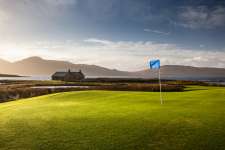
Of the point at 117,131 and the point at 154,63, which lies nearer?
the point at 117,131

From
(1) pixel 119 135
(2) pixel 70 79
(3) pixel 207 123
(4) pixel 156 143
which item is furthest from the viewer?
(2) pixel 70 79

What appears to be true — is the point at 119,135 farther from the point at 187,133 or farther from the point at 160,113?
the point at 160,113

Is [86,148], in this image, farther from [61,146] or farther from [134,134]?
[134,134]

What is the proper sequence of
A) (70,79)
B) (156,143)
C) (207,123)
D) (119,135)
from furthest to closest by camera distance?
(70,79), (207,123), (119,135), (156,143)

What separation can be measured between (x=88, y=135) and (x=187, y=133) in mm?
4106

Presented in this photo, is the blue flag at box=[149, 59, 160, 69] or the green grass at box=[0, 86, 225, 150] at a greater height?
the blue flag at box=[149, 59, 160, 69]

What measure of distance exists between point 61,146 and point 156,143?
3505mm

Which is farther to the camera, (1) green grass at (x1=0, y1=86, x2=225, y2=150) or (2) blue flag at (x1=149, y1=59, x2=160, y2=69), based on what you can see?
(2) blue flag at (x1=149, y1=59, x2=160, y2=69)

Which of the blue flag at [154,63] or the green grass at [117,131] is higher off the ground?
the blue flag at [154,63]

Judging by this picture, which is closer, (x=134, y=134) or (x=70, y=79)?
(x=134, y=134)

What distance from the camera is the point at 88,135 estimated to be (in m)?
9.23

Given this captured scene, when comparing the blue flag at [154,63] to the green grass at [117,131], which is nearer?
the green grass at [117,131]

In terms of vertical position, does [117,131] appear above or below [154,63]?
below

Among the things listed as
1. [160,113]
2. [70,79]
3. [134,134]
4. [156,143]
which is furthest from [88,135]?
[70,79]
